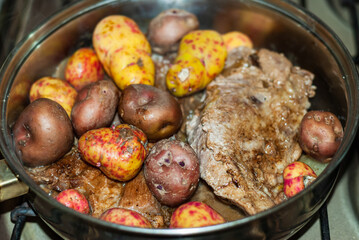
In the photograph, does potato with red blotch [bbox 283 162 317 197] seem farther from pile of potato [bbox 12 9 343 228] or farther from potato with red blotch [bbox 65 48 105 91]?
potato with red blotch [bbox 65 48 105 91]

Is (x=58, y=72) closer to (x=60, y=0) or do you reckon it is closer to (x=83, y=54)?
(x=83, y=54)

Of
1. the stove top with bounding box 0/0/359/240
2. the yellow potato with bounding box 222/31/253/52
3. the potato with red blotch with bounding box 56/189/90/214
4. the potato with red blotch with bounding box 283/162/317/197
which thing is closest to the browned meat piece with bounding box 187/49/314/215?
the potato with red blotch with bounding box 283/162/317/197

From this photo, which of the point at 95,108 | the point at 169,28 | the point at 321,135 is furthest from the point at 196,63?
the point at 321,135

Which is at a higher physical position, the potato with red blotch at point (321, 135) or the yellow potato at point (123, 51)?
the yellow potato at point (123, 51)

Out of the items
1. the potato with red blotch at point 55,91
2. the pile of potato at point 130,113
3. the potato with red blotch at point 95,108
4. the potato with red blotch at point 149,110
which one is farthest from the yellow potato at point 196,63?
the potato with red blotch at point 55,91

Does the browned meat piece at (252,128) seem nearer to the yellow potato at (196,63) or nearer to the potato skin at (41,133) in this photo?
→ the yellow potato at (196,63)

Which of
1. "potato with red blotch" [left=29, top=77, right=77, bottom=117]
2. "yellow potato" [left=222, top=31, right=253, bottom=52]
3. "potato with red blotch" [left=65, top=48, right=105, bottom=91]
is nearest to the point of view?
"potato with red blotch" [left=29, top=77, right=77, bottom=117]
